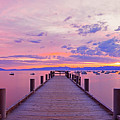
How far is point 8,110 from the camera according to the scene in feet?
22.1

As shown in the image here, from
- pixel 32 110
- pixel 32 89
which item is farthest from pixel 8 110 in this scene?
pixel 32 89

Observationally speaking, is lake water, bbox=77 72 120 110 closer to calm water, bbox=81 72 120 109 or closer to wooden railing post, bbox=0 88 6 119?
calm water, bbox=81 72 120 109

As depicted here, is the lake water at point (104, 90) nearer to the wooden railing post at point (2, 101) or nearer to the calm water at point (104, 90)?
the calm water at point (104, 90)

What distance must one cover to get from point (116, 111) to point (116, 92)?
2.06 ft

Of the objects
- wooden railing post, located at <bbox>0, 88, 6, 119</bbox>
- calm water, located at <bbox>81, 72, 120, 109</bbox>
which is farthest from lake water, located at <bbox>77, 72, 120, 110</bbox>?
wooden railing post, located at <bbox>0, 88, 6, 119</bbox>

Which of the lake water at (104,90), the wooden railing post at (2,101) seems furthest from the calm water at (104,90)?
the wooden railing post at (2,101)

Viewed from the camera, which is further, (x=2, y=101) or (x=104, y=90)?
(x=104, y=90)

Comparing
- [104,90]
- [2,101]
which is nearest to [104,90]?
[104,90]

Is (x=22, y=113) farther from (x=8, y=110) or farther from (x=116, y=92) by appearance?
(x=116, y=92)

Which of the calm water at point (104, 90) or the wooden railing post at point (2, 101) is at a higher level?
the wooden railing post at point (2, 101)

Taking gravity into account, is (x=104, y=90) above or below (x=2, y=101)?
below

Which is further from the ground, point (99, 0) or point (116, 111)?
point (99, 0)

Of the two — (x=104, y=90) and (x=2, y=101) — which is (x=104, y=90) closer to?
(x=104, y=90)

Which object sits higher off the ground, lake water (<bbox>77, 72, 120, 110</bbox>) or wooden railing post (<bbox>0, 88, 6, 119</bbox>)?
wooden railing post (<bbox>0, 88, 6, 119</bbox>)
